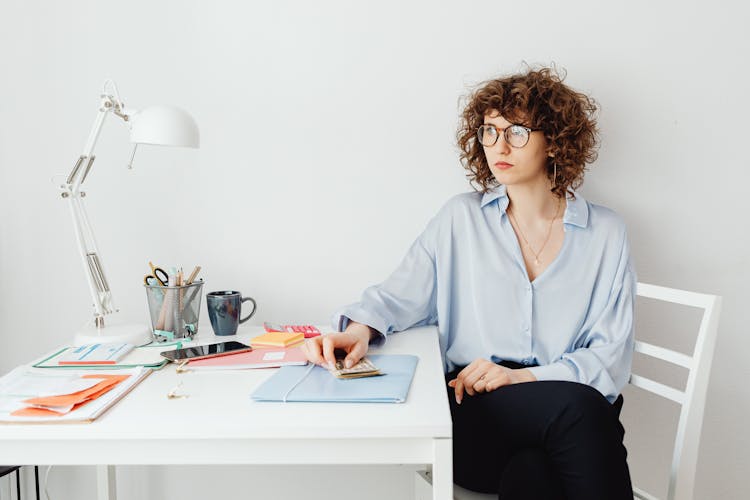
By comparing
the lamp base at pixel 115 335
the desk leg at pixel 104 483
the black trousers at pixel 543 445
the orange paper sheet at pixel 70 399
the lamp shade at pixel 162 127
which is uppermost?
the lamp shade at pixel 162 127

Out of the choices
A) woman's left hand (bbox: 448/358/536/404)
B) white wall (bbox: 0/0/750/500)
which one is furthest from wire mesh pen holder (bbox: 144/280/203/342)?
woman's left hand (bbox: 448/358/536/404)

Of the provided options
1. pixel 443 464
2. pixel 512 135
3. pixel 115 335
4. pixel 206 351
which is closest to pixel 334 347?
pixel 206 351

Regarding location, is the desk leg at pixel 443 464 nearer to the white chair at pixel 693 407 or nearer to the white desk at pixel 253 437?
the white desk at pixel 253 437

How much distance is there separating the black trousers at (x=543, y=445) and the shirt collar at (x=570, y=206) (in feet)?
1.48

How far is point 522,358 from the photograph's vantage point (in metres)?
1.50

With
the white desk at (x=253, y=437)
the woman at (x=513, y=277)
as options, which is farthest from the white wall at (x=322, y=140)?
the white desk at (x=253, y=437)

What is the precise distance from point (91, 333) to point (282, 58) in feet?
2.65

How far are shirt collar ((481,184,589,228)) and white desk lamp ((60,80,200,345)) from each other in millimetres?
671

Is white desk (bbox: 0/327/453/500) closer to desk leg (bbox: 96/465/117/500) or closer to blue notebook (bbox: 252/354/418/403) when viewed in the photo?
blue notebook (bbox: 252/354/418/403)

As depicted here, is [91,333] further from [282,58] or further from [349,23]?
[349,23]

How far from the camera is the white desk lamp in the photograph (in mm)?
1398

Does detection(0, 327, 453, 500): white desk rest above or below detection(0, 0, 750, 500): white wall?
below

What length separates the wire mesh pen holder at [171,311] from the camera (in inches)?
60.2

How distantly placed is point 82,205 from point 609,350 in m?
1.18
